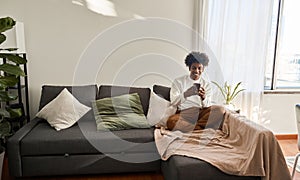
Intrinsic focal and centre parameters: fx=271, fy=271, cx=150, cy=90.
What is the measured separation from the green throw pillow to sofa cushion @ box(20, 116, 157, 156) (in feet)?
0.34

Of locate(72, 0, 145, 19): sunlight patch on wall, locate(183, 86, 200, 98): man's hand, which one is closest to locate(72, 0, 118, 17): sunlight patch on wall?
locate(72, 0, 145, 19): sunlight patch on wall

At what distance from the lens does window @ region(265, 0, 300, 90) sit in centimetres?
362

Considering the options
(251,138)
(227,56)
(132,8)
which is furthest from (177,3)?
(251,138)

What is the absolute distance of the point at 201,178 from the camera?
204 cm

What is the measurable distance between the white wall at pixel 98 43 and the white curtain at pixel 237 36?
0.24 meters

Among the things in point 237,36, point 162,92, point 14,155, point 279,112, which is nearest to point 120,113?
point 162,92

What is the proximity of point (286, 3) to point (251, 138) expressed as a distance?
231 cm

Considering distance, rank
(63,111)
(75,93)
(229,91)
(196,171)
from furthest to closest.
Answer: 1. (229,91)
2. (75,93)
3. (63,111)
4. (196,171)

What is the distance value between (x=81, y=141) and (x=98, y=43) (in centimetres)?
139

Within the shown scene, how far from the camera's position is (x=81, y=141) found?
2.49 m

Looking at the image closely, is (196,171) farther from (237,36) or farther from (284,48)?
(284,48)

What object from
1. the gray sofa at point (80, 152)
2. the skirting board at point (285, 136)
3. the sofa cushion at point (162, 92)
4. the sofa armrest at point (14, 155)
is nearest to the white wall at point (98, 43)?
the sofa cushion at point (162, 92)

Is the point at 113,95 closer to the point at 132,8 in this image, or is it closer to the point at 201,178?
the point at 132,8

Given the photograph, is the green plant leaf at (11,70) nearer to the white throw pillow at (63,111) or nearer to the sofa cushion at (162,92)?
the white throw pillow at (63,111)
